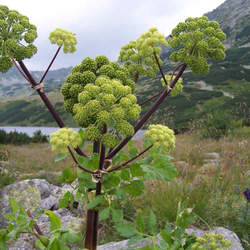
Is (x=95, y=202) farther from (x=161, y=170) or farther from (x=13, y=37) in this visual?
(x=13, y=37)

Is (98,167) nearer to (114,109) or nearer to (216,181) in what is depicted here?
(114,109)

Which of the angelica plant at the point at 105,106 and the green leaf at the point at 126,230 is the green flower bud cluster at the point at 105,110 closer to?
the angelica plant at the point at 105,106

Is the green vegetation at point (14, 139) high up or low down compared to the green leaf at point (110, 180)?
down

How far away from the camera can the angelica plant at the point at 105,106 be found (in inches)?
57.0

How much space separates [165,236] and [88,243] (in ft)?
2.61

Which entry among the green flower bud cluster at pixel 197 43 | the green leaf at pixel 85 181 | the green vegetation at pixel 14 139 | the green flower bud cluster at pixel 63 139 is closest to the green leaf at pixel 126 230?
the green leaf at pixel 85 181

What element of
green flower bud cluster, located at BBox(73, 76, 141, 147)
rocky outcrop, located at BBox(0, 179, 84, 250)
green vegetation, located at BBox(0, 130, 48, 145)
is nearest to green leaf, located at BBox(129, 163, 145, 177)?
green flower bud cluster, located at BBox(73, 76, 141, 147)

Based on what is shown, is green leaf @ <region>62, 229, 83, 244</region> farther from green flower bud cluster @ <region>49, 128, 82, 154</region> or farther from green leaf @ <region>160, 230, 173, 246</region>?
green leaf @ <region>160, 230, 173, 246</region>

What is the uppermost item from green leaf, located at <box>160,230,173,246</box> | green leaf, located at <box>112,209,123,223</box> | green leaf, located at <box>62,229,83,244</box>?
green leaf, located at <box>112,209,123,223</box>

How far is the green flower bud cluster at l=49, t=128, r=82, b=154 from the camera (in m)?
1.47

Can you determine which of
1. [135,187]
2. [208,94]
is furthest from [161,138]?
[208,94]

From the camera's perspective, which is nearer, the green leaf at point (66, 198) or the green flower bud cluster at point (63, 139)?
the green flower bud cluster at point (63, 139)

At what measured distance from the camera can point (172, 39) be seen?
1866mm

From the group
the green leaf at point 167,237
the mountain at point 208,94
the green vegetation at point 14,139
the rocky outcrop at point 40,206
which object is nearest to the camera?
the green leaf at point 167,237
